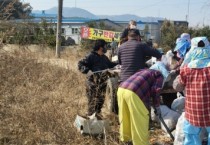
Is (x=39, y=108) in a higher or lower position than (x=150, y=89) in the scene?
lower

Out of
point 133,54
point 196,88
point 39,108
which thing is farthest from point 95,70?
point 196,88

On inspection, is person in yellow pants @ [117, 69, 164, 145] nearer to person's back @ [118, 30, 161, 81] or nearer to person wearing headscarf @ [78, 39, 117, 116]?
person's back @ [118, 30, 161, 81]

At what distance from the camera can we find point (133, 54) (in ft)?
18.0

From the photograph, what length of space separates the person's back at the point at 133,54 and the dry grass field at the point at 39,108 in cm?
98

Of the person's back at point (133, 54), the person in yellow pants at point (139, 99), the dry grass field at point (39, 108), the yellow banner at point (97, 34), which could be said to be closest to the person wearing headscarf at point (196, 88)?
the person in yellow pants at point (139, 99)

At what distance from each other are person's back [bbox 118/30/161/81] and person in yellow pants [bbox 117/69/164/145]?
2.64 feet

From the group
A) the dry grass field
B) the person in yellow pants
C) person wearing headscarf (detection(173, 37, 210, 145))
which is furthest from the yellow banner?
person wearing headscarf (detection(173, 37, 210, 145))

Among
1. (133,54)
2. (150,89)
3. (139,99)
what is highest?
(133,54)

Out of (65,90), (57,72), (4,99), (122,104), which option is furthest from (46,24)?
(122,104)

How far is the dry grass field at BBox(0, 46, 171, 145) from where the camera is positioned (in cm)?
513

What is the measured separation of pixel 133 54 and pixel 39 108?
1.78 meters

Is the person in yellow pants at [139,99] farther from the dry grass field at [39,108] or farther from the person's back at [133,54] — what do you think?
the person's back at [133,54]

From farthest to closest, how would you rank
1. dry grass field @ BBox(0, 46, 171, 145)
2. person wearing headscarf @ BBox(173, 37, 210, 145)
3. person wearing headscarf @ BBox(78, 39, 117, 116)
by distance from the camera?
person wearing headscarf @ BBox(78, 39, 117, 116), dry grass field @ BBox(0, 46, 171, 145), person wearing headscarf @ BBox(173, 37, 210, 145)

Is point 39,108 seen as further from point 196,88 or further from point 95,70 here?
point 196,88
